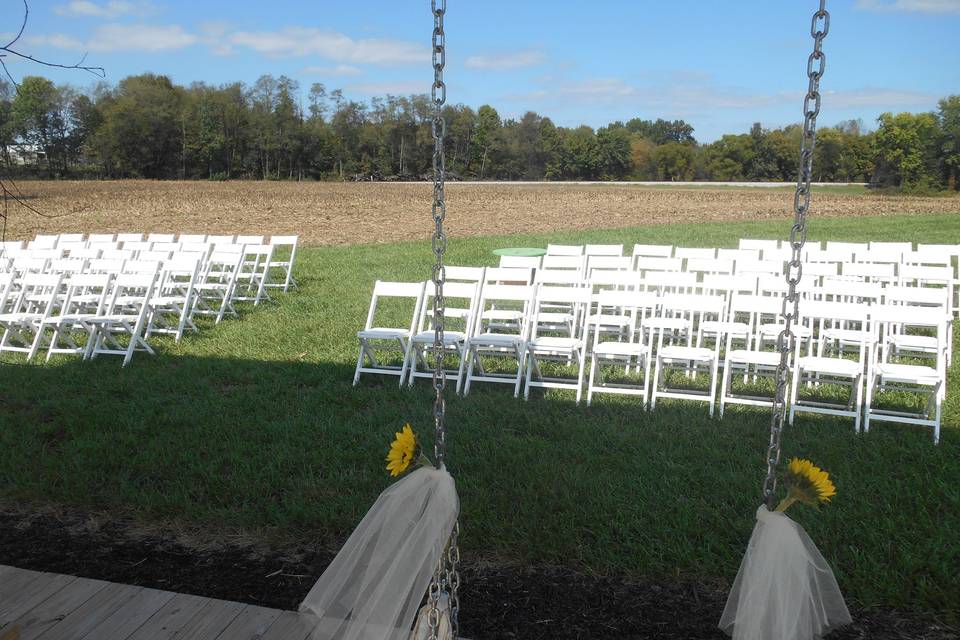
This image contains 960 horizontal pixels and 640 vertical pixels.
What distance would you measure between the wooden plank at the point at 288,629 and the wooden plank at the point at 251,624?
23 mm

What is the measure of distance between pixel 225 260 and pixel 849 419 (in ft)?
25.8

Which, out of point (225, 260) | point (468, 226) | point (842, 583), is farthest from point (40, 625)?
point (468, 226)

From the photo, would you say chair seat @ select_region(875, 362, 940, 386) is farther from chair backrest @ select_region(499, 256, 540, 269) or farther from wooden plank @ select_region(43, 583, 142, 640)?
wooden plank @ select_region(43, 583, 142, 640)

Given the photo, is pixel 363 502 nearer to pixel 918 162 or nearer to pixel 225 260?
pixel 225 260

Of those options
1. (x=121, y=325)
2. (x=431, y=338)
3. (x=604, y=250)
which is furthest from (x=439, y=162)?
(x=604, y=250)

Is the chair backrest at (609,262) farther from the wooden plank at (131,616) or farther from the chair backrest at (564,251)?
the wooden plank at (131,616)

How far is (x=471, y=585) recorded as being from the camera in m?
3.64

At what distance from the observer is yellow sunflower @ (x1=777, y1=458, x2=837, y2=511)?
226 centimetres

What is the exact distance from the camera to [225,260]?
10.6 meters

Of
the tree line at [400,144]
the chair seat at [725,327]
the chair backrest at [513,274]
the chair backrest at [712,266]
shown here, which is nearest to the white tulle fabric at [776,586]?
the chair seat at [725,327]

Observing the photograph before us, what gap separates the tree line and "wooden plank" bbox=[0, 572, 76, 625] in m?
42.1

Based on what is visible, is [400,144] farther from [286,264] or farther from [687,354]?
[687,354]

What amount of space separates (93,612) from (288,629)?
2.77 feet

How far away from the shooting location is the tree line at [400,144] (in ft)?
160
